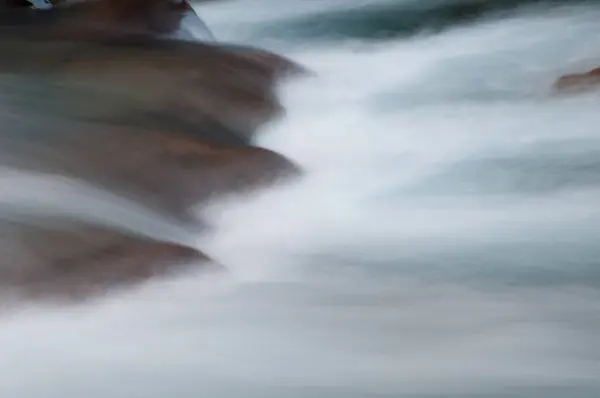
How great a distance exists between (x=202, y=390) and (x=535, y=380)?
2.60ft

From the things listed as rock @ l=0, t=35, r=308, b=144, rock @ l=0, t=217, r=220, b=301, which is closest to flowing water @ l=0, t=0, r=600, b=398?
rock @ l=0, t=217, r=220, b=301

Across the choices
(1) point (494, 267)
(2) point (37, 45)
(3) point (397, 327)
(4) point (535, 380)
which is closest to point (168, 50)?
(2) point (37, 45)

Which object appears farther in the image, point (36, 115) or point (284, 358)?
point (36, 115)

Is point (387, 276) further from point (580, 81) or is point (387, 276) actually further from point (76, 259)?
point (580, 81)

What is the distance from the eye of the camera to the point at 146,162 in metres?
3.44

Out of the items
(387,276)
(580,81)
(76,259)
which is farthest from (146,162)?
(580,81)

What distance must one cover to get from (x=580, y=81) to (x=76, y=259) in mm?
3369

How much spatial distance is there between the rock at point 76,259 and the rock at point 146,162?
0.43 meters

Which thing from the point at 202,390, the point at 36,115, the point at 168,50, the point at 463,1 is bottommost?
the point at 202,390

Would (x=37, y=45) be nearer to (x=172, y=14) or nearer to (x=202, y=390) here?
(x=172, y=14)

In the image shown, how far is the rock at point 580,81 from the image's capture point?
16.3 ft

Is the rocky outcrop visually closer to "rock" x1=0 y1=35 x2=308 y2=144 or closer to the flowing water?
"rock" x1=0 y1=35 x2=308 y2=144

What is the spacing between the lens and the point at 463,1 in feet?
27.2

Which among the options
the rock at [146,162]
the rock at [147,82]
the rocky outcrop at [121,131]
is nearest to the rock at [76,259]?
the rocky outcrop at [121,131]
